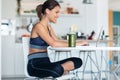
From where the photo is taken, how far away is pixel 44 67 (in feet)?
7.70

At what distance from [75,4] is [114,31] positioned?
24.0 ft

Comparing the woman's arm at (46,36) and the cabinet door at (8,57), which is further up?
the woman's arm at (46,36)

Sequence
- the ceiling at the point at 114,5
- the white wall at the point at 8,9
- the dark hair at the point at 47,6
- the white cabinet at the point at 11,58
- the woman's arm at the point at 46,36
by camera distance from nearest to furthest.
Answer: the woman's arm at the point at 46,36, the dark hair at the point at 47,6, the white cabinet at the point at 11,58, the white wall at the point at 8,9, the ceiling at the point at 114,5

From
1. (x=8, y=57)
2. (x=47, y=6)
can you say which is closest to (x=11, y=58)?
(x=8, y=57)

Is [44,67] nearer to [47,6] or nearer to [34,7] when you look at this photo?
[47,6]

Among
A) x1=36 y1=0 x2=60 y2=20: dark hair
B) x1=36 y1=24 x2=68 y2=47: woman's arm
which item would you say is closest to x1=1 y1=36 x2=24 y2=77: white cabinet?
x1=36 y1=0 x2=60 y2=20: dark hair

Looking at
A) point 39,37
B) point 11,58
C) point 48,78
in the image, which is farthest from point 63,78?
point 11,58

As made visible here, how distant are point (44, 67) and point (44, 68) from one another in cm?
1

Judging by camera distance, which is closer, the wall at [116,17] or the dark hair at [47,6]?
the dark hair at [47,6]

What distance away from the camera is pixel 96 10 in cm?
664

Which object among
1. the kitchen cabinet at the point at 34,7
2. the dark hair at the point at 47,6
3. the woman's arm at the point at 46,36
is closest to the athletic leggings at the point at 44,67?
the woman's arm at the point at 46,36

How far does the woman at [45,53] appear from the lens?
2340 millimetres

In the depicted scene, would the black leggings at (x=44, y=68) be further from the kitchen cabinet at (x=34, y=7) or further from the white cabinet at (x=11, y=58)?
the kitchen cabinet at (x=34, y=7)

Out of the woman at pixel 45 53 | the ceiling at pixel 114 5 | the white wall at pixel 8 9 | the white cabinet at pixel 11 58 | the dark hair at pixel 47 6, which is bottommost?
the white cabinet at pixel 11 58
